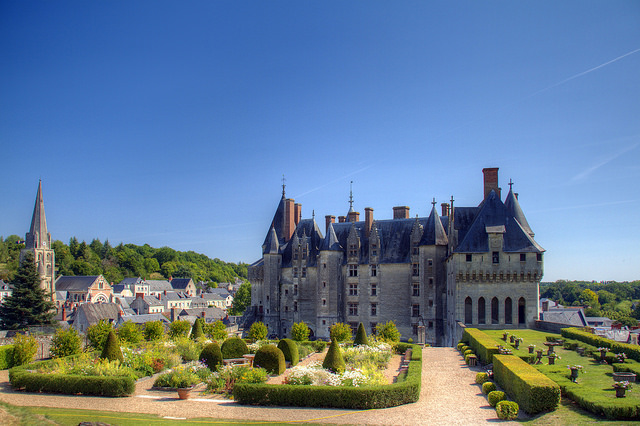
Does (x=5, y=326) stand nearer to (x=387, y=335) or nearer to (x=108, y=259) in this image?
(x=387, y=335)

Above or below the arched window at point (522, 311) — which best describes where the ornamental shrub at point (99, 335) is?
below

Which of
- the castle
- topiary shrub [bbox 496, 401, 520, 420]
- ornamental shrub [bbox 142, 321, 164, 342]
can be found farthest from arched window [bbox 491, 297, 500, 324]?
ornamental shrub [bbox 142, 321, 164, 342]

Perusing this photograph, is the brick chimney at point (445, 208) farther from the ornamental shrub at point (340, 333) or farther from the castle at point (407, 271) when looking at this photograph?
the ornamental shrub at point (340, 333)

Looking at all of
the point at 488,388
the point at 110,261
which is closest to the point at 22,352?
the point at 488,388

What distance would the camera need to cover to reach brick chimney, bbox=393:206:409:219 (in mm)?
50112

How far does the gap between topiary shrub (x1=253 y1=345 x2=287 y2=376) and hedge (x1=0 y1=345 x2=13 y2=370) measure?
45.5 feet

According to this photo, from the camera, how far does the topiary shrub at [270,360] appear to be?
24.3 metres

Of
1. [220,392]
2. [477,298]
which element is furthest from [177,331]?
[477,298]

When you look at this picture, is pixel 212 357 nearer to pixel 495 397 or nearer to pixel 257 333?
pixel 257 333

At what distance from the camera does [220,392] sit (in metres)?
21.0

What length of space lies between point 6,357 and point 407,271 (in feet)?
103

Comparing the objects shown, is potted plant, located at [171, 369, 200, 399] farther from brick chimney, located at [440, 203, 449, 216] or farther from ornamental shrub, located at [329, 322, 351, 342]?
brick chimney, located at [440, 203, 449, 216]

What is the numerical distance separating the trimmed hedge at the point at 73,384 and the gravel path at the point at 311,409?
0.42 m

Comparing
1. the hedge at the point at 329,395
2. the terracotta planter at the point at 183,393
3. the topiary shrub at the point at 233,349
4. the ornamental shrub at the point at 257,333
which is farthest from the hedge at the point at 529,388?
the ornamental shrub at the point at 257,333
